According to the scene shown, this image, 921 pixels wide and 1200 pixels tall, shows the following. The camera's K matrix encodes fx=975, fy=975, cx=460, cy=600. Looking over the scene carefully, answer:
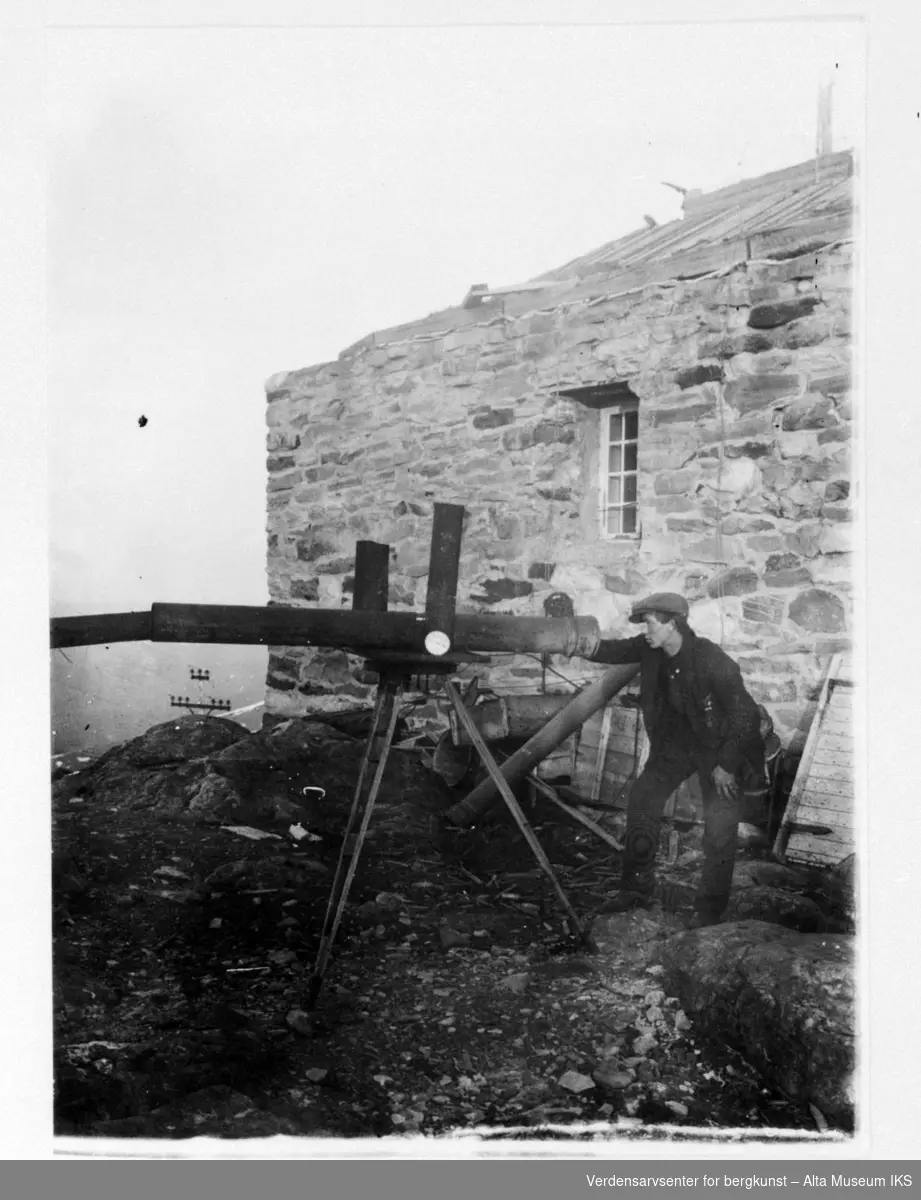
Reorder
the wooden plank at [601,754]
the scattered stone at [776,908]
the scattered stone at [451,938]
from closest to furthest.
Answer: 1. the scattered stone at [776,908]
2. the scattered stone at [451,938]
3. the wooden plank at [601,754]

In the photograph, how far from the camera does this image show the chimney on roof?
3146mm

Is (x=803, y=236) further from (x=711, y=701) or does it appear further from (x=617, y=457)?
(x=711, y=701)

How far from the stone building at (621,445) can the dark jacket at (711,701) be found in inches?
5.7

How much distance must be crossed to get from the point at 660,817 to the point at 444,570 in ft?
4.14

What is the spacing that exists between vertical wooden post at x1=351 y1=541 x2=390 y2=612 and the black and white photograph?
0.04ft

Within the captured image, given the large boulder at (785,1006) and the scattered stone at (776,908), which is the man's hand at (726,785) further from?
the large boulder at (785,1006)

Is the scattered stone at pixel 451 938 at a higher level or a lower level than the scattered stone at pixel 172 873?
lower

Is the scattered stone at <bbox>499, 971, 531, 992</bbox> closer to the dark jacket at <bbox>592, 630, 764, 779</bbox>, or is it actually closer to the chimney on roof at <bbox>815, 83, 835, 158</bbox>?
the dark jacket at <bbox>592, 630, 764, 779</bbox>

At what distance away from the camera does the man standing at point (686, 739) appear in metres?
3.36

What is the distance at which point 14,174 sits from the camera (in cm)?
323

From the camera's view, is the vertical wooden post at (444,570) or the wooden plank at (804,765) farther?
the wooden plank at (804,765)

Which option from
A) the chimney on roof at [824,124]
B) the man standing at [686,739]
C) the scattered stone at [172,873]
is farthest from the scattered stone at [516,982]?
the chimney on roof at [824,124]

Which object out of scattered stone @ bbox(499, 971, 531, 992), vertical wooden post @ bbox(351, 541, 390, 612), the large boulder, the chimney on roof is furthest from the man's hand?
the chimney on roof

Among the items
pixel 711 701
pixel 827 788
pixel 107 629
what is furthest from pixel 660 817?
pixel 107 629
